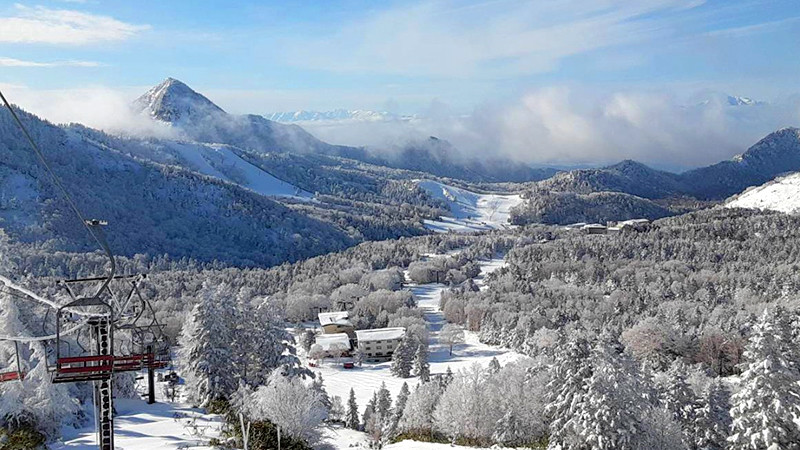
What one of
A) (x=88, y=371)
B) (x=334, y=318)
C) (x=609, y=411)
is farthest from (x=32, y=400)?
(x=334, y=318)

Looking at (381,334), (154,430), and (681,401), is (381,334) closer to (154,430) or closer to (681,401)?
(681,401)

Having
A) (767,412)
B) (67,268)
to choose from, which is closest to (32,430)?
(767,412)

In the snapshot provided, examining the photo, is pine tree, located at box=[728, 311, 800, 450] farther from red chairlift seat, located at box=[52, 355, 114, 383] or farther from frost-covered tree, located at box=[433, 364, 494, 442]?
red chairlift seat, located at box=[52, 355, 114, 383]

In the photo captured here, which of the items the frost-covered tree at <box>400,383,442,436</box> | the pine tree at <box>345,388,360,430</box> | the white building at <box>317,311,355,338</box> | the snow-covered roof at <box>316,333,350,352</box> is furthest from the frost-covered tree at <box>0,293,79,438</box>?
the white building at <box>317,311,355,338</box>

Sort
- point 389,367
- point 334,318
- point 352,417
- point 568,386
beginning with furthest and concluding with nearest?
point 334,318 < point 389,367 < point 352,417 < point 568,386

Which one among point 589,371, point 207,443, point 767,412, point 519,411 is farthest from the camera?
point 519,411

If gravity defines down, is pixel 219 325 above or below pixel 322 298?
above

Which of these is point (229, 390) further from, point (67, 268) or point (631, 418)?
point (67, 268)

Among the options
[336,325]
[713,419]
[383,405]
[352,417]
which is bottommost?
[352,417]
